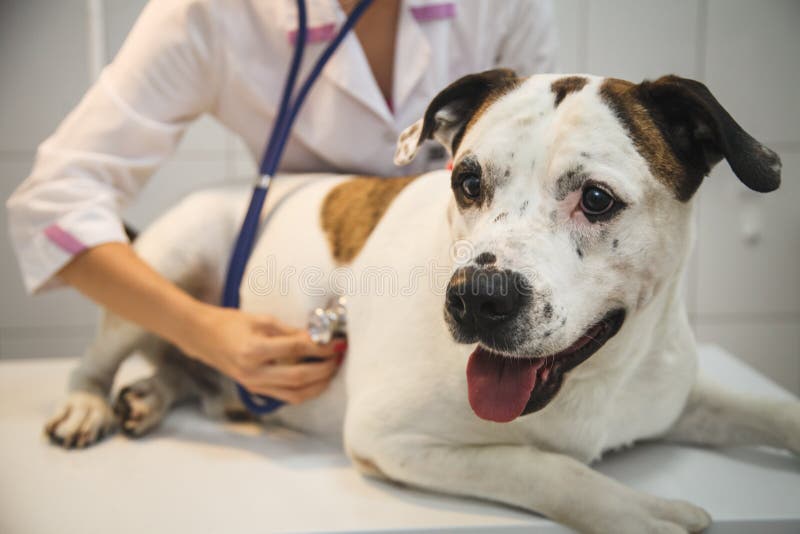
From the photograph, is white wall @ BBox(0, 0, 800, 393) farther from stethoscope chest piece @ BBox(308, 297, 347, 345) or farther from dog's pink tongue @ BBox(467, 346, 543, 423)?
stethoscope chest piece @ BBox(308, 297, 347, 345)

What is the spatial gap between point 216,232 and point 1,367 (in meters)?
0.52

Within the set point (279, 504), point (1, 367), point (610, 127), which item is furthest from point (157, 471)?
point (610, 127)

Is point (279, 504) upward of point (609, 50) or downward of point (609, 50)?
downward

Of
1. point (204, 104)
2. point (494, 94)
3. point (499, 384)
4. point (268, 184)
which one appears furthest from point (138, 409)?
point (494, 94)

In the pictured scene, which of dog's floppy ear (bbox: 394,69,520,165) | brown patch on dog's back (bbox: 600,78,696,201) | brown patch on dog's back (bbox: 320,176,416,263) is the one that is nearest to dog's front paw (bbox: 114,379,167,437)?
brown patch on dog's back (bbox: 320,176,416,263)

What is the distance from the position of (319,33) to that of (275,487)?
719mm

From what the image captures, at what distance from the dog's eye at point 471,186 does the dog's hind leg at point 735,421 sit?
539 mm

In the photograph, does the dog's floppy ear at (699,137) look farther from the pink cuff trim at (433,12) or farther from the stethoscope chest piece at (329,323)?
the stethoscope chest piece at (329,323)

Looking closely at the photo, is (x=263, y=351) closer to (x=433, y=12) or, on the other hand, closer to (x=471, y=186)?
(x=471, y=186)

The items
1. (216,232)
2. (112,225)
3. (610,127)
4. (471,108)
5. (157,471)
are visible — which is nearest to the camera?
(610,127)

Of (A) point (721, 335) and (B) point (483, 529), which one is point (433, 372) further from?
(A) point (721, 335)

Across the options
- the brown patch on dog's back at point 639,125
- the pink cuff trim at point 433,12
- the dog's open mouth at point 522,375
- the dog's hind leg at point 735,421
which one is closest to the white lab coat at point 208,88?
the pink cuff trim at point 433,12

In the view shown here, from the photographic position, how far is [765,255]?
84 cm

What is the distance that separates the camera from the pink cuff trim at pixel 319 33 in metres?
1.21
